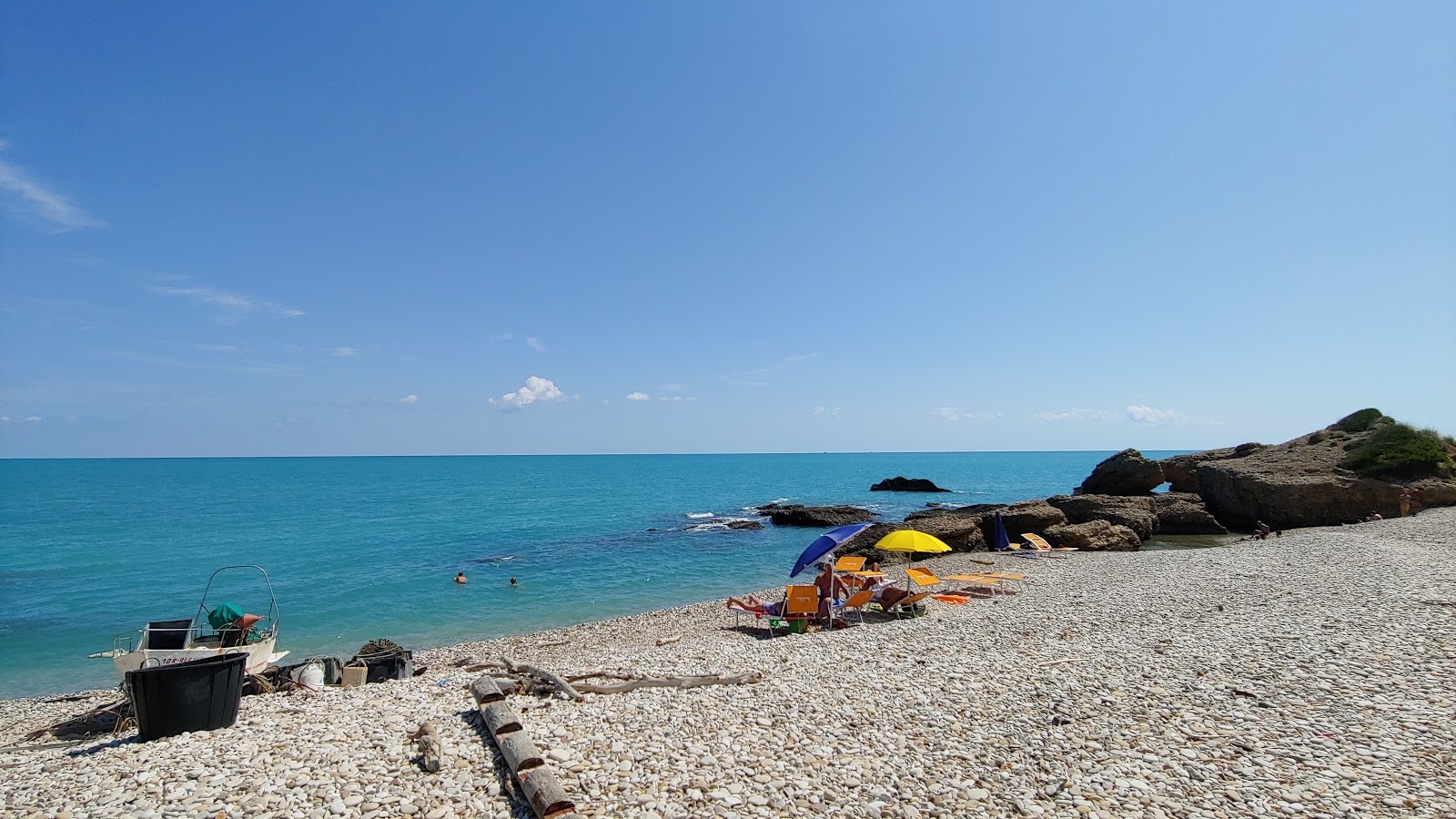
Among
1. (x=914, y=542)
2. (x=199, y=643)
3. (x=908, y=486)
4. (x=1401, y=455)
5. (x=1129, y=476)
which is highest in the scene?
(x=1401, y=455)

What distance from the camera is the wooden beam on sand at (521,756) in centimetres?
530

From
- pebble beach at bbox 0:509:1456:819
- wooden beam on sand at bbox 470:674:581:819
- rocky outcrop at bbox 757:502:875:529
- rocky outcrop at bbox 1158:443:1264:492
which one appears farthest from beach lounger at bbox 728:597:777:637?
rocky outcrop at bbox 1158:443:1264:492

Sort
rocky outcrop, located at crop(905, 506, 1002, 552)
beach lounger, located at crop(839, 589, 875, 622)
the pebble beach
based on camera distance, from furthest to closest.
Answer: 1. rocky outcrop, located at crop(905, 506, 1002, 552)
2. beach lounger, located at crop(839, 589, 875, 622)
3. the pebble beach

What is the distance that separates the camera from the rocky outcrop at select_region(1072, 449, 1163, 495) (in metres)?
42.7

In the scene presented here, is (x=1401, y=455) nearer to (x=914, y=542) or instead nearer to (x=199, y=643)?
(x=914, y=542)

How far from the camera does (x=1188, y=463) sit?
42.5m

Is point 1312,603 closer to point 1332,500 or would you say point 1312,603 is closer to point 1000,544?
point 1000,544

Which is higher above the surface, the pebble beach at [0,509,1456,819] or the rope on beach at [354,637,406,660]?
the pebble beach at [0,509,1456,819]

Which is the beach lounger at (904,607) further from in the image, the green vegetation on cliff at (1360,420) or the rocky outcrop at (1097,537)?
the green vegetation on cliff at (1360,420)

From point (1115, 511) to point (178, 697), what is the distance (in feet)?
108

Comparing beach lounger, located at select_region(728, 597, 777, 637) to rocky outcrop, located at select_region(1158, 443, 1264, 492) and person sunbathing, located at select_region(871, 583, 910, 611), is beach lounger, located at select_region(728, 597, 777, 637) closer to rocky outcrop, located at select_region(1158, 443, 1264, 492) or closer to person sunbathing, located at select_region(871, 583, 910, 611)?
person sunbathing, located at select_region(871, 583, 910, 611)

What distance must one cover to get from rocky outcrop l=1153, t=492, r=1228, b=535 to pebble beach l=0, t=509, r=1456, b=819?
21557 mm

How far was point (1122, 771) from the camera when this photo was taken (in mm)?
5934

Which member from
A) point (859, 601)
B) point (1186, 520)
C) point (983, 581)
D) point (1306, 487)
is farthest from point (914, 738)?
point (1306, 487)
